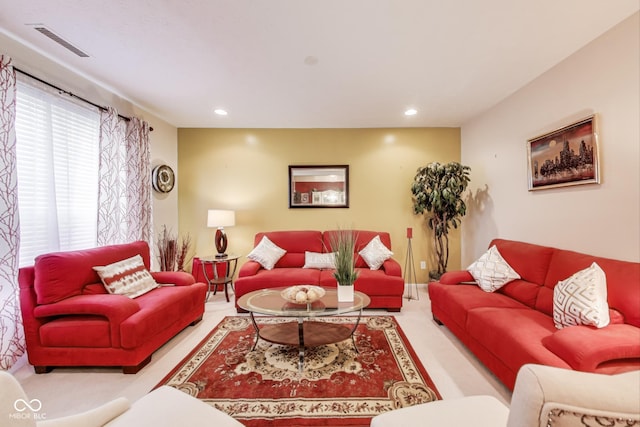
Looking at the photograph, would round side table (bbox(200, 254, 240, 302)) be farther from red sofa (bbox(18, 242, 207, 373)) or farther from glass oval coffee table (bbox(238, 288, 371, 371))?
red sofa (bbox(18, 242, 207, 373))

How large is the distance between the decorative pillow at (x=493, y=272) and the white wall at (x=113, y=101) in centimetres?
431

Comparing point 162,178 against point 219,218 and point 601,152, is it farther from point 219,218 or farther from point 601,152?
point 601,152

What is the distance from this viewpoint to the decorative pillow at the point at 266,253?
12.4ft

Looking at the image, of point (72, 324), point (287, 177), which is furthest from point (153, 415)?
point (287, 177)

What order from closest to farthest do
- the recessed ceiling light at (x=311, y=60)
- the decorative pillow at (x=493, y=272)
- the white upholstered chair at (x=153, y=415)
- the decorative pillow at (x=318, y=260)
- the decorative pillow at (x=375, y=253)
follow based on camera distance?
the white upholstered chair at (x=153, y=415)
the recessed ceiling light at (x=311, y=60)
the decorative pillow at (x=493, y=272)
the decorative pillow at (x=375, y=253)
the decorative pillow at (x=318, y=260)

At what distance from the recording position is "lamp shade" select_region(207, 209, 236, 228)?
3.93 meters

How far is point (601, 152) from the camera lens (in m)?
2.15

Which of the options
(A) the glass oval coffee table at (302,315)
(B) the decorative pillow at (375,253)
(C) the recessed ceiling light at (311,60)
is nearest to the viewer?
(A) the glass oval coffee table at (302,315)

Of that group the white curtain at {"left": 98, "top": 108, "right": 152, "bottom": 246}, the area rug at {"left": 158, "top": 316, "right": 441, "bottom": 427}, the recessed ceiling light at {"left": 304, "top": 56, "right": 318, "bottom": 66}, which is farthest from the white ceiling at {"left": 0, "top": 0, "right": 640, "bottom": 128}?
the area rug at {"left": 158, "top": 316, "right": 441, "bottom": 427}

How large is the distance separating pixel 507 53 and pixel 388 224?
2691 mm

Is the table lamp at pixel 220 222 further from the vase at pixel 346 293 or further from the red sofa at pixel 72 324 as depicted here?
the vase at pixel 346 293

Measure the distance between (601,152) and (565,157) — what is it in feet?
1.07

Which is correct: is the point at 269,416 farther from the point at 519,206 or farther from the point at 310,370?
the point at 519,206

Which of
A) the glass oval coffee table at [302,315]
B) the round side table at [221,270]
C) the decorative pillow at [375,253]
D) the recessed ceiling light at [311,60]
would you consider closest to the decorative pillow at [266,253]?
the round side table at [221,270]
